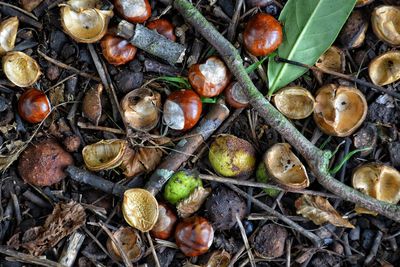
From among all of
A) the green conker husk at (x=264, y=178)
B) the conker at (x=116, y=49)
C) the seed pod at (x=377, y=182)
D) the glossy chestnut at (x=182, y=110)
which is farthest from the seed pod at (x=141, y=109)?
the seed pod at (x=377, y=182)

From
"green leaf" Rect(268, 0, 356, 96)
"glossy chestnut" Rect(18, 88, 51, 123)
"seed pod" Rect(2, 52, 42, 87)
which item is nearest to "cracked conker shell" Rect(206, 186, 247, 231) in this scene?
"green leaf" Rect(268, 0, 356, 96)

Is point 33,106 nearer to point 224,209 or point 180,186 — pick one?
point 180,186

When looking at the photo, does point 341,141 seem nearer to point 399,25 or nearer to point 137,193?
point 399,25

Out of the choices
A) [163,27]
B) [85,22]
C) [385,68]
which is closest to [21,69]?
[85,22]

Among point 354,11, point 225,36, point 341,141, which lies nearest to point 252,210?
point 341,141

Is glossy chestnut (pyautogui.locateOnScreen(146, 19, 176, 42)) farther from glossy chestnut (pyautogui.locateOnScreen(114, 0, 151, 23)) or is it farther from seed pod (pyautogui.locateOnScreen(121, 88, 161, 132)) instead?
seed pod (pyautogui.locateOnScreen(121, 88, 161, 132))

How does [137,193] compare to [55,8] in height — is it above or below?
below

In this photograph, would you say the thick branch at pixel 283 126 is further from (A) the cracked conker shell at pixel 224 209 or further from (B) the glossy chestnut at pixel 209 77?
(A) the cracked conker shell at pixel 224 209
